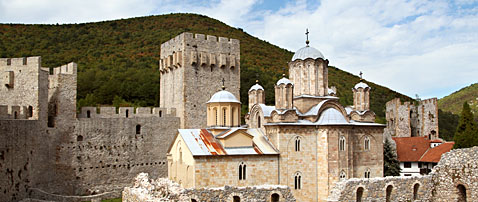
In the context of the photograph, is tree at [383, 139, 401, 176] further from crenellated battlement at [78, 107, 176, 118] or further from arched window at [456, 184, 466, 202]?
crenellated battlement at [78, 107, 176, 118]

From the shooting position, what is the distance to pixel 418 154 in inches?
1217

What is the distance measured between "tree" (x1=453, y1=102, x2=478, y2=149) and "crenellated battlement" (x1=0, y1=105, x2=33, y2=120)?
23.0 meters

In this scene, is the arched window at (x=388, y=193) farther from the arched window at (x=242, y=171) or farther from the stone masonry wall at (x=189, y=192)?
the arched window at (x=242, y=171)

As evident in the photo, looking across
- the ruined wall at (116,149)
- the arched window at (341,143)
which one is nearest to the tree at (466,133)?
the arched window at (341,143)

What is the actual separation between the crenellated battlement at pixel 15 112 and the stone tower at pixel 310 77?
13.6 m

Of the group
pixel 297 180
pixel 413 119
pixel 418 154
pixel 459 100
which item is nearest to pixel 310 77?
pixel 297 180

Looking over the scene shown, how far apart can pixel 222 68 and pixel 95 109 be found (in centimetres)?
799

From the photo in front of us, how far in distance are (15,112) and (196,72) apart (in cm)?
1010

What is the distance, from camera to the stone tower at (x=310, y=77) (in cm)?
2355

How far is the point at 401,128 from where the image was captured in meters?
40.7

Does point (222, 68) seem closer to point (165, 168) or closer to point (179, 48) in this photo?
point (179, 48)

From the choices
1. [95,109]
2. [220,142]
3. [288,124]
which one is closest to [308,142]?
[288,124]

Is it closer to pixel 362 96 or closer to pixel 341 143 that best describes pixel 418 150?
pixel 362 96

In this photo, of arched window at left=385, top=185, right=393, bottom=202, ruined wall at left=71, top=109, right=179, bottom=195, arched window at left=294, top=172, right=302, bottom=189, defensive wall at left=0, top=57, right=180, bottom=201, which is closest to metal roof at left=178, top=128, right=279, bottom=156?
arched window at left=294, top=172, right=302, bottom=189
